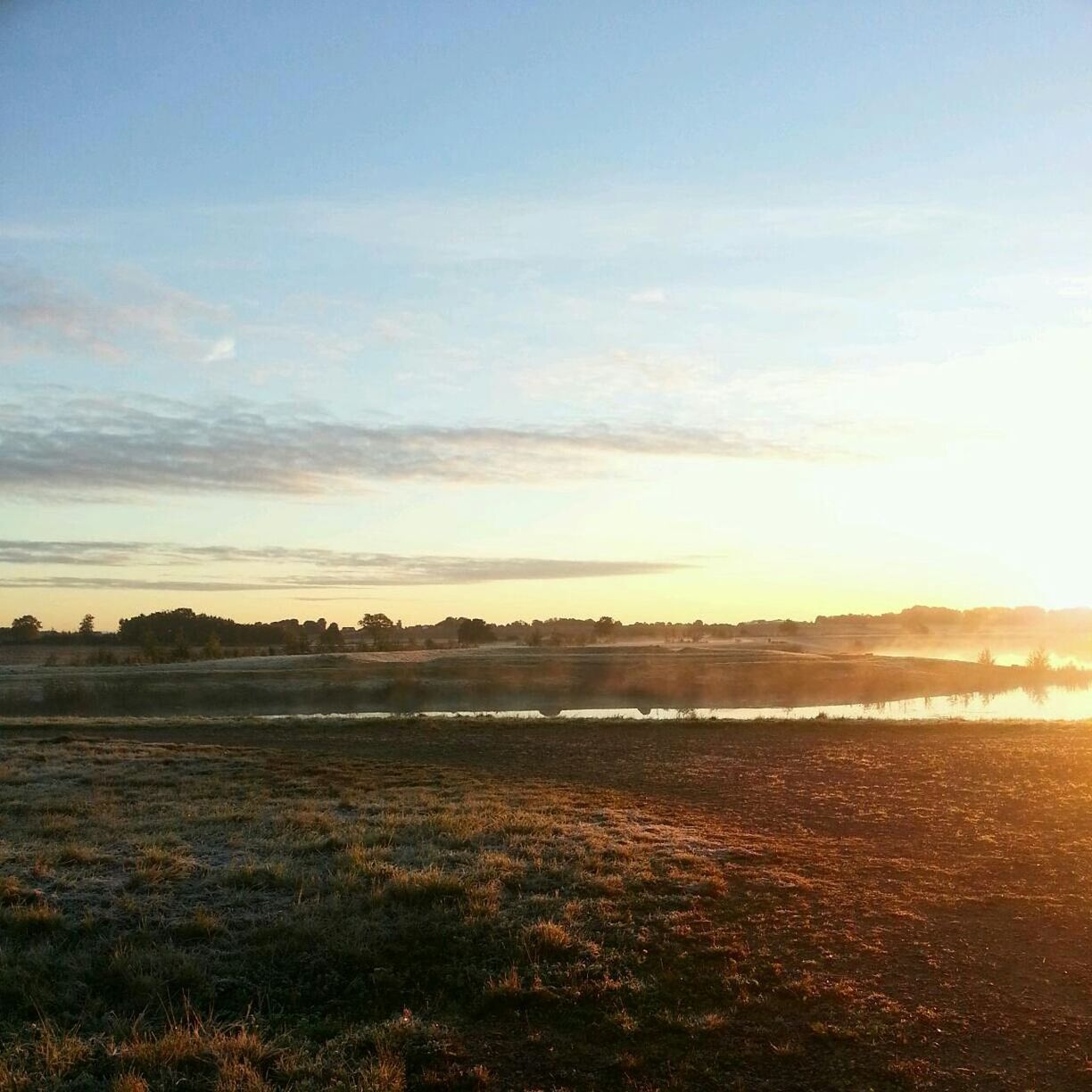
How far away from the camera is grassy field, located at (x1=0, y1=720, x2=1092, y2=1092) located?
233 inches

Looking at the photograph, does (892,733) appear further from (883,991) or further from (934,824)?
(883,991)

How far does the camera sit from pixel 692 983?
7.10 m

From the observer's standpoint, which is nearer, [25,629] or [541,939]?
[541,939]

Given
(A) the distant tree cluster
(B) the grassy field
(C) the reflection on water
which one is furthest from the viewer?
(A) the distant tree cluster

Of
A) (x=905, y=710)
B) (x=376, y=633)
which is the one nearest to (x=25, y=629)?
(x=376, y=633)

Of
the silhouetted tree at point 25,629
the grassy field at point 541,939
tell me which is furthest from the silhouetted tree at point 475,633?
the grassy field at point 541,939

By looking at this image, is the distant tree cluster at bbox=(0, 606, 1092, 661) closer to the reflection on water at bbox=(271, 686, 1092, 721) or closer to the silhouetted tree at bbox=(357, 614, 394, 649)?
the silhouetted tree at bbox=(357, 614, 394, 649)

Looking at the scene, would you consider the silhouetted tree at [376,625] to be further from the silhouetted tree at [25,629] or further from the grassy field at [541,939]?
the grassy field at [541,939]

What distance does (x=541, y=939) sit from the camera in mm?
7730

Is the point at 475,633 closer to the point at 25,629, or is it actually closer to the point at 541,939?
the point at 25,629

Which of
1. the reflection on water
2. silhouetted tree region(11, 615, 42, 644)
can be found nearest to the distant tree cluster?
silhouetted tree region(11, 615, 42, 644)

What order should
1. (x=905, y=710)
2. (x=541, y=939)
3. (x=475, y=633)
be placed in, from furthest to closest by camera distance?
(x=475, y=633) < (x=905, y=710) < (x=541, y=939)

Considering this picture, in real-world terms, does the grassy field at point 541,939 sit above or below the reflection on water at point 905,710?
above

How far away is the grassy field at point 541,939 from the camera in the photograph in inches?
233
